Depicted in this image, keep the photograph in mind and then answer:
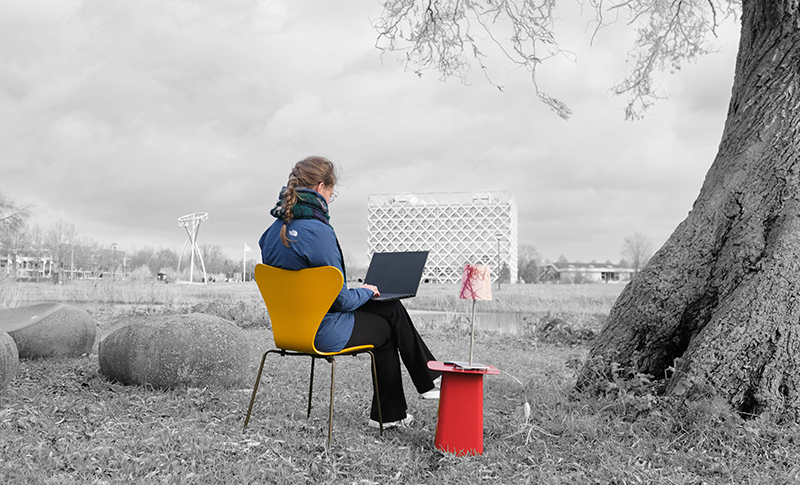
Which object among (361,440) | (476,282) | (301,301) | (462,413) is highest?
(476,282)

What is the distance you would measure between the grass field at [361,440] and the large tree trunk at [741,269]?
0.28 meters

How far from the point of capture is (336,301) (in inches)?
117

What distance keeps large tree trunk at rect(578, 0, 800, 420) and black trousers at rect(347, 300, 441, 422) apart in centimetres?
122

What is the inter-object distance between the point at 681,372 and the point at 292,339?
2.32 metres

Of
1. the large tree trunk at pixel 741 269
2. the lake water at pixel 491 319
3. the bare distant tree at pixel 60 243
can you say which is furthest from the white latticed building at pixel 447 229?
the large tree trunk at pixel 741 269

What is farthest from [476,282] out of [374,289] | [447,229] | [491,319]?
[447,229]

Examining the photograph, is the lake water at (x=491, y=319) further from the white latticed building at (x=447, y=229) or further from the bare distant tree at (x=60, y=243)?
the white latticed building at (x=447, y=229)

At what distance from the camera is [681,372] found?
11.1 ft

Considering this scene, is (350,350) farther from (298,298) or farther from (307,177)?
(307,177)

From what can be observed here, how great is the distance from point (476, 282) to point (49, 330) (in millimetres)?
4709

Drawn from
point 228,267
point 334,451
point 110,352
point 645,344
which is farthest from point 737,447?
point 228,267

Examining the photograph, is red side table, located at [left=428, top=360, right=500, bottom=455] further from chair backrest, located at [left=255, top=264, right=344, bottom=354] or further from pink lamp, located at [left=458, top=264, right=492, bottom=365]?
chair backrest, located at [left=255, top=264, right=344, bottom=354]

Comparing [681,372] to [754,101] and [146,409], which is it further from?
[146,409]

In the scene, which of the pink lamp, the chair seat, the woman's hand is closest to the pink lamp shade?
the pink lamp
